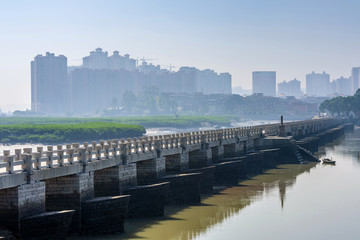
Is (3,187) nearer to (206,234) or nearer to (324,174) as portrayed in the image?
(206,234)

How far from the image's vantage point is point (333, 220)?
36438 mm

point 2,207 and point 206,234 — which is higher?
point 2,207

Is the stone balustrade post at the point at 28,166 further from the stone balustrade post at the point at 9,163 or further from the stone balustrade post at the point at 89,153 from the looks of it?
the stone balustrade post at the point at 89,153

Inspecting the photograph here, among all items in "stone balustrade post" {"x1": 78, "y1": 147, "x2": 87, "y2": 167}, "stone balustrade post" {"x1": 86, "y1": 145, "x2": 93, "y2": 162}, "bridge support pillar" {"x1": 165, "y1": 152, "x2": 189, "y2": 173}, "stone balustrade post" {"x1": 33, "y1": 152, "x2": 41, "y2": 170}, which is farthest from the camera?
"bridge support pillar" {"x1": 165, "y1": 152, "x2": 189, "y2": 173}

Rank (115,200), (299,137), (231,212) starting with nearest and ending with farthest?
(115,200) → (231,212) → (299,137)

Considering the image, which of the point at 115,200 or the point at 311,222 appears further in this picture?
the point at 311,222

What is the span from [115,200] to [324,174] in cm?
3273

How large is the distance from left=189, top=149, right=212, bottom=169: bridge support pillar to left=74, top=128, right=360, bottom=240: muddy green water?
329 cm

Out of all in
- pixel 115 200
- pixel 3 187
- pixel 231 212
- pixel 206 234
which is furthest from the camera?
pixel 231 212

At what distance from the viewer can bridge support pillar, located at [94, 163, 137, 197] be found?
3497 centimetres

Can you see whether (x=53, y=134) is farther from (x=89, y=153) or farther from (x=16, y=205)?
(x=16, y=205)

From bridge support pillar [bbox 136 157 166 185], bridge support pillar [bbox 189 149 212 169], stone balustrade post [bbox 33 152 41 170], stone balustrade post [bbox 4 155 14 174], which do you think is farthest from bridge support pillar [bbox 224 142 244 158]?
stone balustrade post [bbox 4 155 14 174]

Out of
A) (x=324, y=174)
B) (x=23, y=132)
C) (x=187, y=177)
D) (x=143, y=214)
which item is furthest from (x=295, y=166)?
(x=23, y=132)

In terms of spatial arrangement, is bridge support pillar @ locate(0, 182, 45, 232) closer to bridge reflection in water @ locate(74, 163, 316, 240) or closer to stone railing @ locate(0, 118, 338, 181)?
stone railing @ locate(0, 118, 338, 181)
